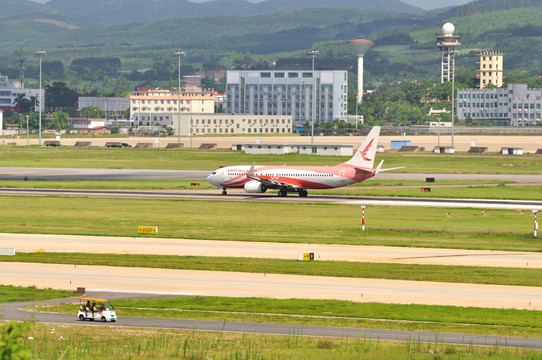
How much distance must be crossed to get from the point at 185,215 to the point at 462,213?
26.7 metres

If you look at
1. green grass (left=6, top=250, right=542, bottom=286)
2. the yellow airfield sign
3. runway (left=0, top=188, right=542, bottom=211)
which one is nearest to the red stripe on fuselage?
runway (left=0, top=188, right=542, bottom=211)

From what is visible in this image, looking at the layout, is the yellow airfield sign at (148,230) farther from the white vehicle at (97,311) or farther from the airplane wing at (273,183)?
the airplane wing at (273,183)

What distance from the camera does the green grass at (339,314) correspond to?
138 ft

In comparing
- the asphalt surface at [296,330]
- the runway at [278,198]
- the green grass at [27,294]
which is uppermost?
the runway at [278,198]

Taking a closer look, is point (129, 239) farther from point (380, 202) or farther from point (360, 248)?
point (380, 202)

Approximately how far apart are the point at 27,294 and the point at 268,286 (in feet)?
43.5

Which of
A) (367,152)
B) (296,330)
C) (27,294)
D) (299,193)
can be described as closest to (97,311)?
(27,294)

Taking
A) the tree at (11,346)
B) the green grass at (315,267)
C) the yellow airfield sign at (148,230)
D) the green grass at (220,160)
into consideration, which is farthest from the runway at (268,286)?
the green grass at (220,160)

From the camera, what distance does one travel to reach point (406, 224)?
80875 millimetres

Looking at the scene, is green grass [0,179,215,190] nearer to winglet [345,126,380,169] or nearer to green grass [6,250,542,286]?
winglet [345,126,380,169]

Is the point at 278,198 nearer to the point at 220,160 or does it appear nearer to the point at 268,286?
the point at 268,286

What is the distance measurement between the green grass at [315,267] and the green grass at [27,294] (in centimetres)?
905

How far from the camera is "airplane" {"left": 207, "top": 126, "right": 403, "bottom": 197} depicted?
103875 mm

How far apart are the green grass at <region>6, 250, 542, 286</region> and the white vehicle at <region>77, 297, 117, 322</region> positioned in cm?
1551
